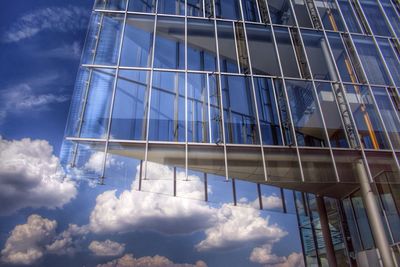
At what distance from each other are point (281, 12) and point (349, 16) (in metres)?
3.91

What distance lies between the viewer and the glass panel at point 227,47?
13781 mm

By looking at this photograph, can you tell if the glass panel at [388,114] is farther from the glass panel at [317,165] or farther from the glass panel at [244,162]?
the glass panel at [244,162]

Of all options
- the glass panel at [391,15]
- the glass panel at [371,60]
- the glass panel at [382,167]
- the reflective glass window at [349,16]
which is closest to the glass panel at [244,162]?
the glass panel at [382,167]

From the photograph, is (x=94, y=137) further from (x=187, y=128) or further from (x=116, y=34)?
(x=116, y=34)

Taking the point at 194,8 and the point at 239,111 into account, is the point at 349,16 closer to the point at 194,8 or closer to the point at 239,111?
the point at 194,8

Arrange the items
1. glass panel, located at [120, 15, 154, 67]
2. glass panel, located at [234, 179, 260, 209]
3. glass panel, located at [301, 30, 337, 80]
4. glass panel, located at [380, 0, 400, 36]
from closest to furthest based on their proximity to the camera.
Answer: glass panel, located at [234, 179, 260, 209] → glass panel, located at [120, 15, 154, 67] → glass panel, located at [301, 30, 337, 80] → glass panel, located at [380, 0, 400, 36]

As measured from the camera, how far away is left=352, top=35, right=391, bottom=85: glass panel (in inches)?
571

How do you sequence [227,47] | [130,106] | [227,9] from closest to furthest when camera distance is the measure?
[130,106]
[227,47]
[227,9]

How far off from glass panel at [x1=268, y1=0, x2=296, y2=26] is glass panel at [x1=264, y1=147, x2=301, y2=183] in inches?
311

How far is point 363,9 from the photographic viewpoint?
679 inches

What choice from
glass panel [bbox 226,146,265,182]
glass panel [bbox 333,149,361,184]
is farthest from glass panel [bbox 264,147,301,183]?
glass panel [bbox 333,149,361,184]

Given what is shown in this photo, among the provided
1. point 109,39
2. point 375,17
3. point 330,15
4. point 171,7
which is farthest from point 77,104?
point 375,17

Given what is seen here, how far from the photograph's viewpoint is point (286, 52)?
49.1ft

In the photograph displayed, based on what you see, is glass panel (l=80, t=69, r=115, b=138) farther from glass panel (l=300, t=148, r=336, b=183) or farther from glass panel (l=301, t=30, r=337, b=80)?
glass panel (l=301, t=30, r=337, b=80)
